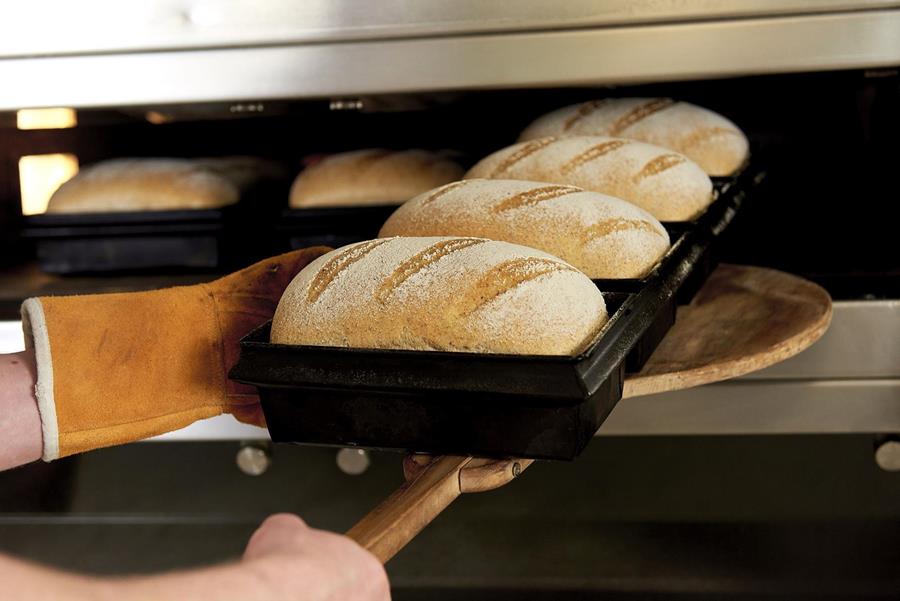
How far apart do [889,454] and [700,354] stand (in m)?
0.73

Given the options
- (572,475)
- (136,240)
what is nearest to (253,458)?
(136,240)

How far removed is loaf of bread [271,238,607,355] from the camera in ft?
2.59

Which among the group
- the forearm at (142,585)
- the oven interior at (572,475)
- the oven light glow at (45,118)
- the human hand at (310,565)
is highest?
the forearm at (142,585)

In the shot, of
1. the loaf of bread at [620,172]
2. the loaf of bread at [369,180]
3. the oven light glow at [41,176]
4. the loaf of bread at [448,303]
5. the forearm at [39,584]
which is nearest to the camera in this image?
the forearm at [39,584]

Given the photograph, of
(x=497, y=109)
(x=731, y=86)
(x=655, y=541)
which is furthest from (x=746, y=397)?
(x=497, y=109)

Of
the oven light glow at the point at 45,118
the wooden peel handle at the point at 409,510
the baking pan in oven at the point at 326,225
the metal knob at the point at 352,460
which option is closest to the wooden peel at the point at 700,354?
the wooden peel handle at the point at 409,510

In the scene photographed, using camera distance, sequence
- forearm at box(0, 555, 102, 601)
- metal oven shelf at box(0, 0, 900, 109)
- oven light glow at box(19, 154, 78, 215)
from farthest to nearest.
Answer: oven light glow at box(19, 154, 78, 215) < metal oven shelf at box(0, 0, 900, 109) < forearm at box(0, 555, 102, 601)

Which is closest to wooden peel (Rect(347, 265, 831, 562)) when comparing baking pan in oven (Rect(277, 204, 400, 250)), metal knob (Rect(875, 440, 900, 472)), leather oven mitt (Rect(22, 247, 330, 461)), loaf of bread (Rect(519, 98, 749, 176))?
loaf of bread (Rect(519, 98, 749, 176))

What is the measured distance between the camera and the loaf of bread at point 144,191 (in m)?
1.68

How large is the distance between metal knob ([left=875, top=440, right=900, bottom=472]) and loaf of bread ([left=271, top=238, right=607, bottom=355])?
0.97 meters

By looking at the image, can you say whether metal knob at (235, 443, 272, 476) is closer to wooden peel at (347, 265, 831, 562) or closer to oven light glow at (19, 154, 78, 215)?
oven light glow at (19, 154, 78, 215)

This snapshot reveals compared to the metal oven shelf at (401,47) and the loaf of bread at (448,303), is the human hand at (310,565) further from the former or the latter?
the metal oven shelf at (401,47)

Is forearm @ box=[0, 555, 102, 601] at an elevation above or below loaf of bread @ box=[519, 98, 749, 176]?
above

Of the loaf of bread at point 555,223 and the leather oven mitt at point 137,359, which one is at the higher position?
the loaf of bread at point 555,223
